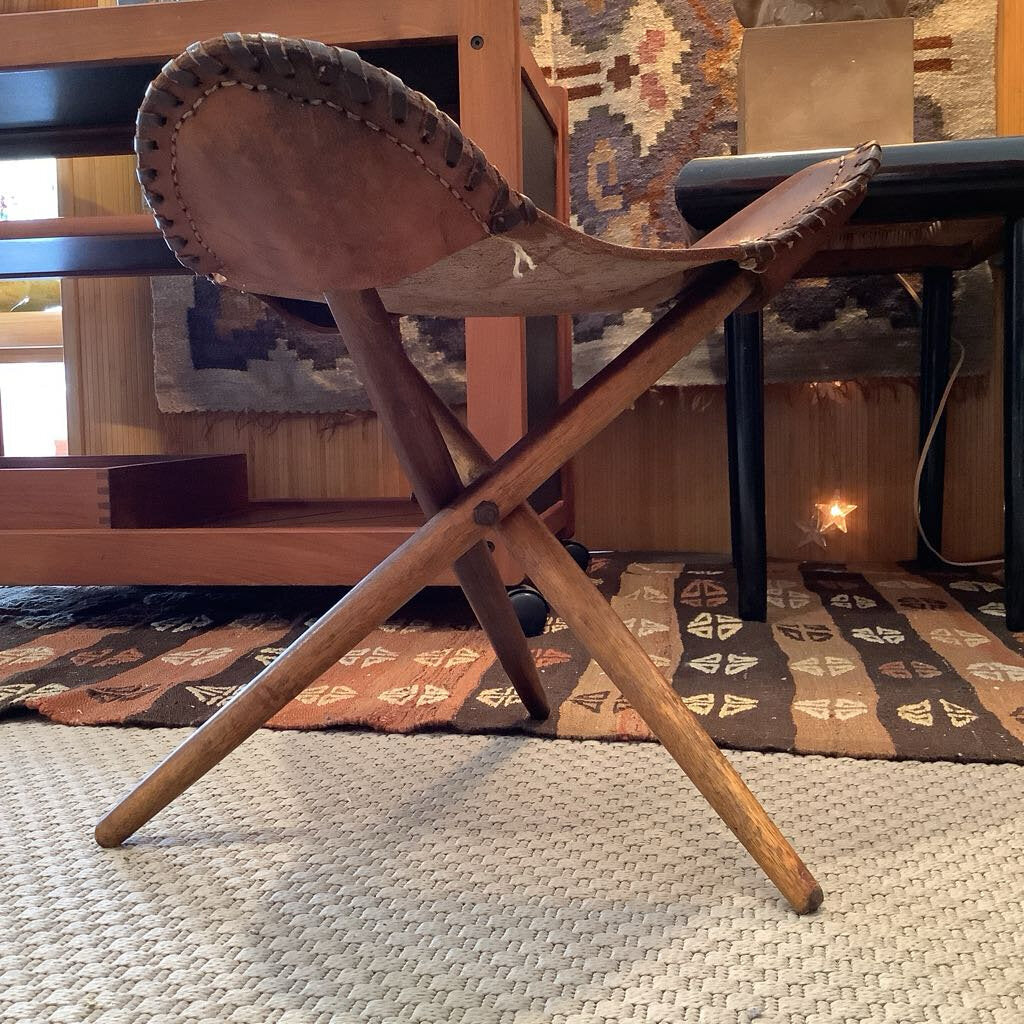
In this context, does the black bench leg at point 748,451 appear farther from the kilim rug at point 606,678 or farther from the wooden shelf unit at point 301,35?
the wooden shelf unit at point 301,35

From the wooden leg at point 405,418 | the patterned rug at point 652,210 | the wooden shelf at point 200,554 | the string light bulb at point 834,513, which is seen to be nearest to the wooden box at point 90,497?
the wooden shelf at point 200,554

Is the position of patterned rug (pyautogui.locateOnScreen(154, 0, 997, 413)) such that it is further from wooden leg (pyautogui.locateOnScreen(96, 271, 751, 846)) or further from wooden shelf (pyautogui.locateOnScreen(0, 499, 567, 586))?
wooden leg (pyautogui.locateOnScreen(96, 271, 751, 846))

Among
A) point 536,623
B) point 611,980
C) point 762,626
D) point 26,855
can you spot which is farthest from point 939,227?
point 26,855

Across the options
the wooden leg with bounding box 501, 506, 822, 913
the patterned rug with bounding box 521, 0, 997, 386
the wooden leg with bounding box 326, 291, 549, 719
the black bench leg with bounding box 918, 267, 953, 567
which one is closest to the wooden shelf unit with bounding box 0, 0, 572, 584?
the patterned rug with bounding box 521, 0, 997, 386

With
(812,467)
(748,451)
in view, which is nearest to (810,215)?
(748,451)

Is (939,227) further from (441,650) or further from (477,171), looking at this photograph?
(477,171)

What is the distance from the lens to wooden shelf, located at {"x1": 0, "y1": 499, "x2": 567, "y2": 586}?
110 centimetres

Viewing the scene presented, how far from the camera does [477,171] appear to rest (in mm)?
430

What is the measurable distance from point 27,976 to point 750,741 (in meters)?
0.50

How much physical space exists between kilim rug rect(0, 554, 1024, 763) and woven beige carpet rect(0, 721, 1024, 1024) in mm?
59

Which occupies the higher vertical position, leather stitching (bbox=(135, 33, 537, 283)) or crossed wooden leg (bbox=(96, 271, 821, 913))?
leather stitching (bbox=(135, 33, 537, 283))

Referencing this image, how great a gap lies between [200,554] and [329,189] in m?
0.78

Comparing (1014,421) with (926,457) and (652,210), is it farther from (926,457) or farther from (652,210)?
(652,210)

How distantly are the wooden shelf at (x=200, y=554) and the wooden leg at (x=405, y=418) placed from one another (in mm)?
391
